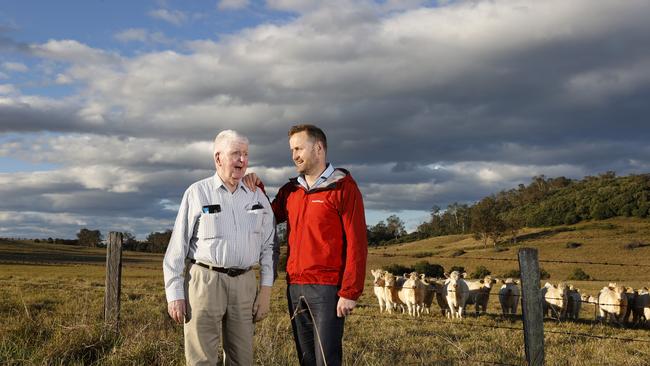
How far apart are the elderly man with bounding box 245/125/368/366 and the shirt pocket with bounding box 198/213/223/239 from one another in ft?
1.55

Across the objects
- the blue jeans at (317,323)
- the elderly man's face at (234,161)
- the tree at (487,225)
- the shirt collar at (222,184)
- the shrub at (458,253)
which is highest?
the tree at (487,225)

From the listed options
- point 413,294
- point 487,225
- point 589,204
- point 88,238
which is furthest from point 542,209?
point 413,294

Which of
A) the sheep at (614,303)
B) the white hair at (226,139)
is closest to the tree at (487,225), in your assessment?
the sheep at (614,303)

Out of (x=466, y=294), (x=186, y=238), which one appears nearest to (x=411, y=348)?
(x=186, y=238)

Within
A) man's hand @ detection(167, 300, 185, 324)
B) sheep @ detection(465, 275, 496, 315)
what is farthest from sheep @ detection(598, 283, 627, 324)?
man's hand @ detection(167, 300, 185, 324)

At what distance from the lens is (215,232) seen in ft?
15.8

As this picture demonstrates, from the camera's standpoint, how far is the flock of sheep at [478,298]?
1931cm

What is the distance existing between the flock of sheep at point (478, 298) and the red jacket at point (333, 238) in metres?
14.2

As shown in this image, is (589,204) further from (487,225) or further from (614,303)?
(614,303)

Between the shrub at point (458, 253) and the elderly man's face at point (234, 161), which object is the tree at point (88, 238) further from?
the elderly man's face at point (234, 161)

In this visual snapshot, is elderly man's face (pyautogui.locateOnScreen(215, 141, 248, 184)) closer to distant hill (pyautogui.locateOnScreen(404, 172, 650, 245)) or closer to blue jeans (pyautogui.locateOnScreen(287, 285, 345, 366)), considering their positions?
blue jeans (pyautogui.locateOnScreen(287, 285, 345, 366))

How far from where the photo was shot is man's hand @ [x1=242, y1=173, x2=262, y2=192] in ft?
16.6

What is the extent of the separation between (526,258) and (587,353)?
6092 millimetres

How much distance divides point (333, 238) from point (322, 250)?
0.43ft
